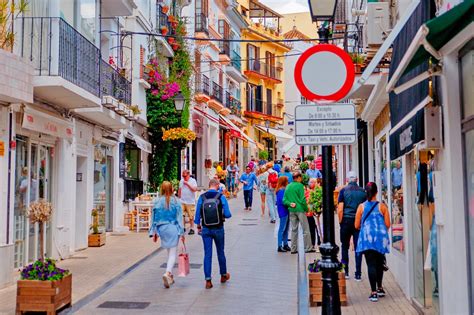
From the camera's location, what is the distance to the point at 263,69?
55.8 meters

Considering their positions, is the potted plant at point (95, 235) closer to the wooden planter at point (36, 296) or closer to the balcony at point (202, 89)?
the wooden planter at point (36, 296)

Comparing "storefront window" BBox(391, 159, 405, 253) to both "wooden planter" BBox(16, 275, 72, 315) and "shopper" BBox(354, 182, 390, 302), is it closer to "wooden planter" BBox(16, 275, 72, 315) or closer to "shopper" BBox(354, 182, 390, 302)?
"shopper" BBox(354, 182, 390, 302)

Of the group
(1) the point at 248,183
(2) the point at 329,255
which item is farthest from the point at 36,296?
(1) the point at 248,183

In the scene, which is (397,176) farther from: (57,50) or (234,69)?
(234,69)

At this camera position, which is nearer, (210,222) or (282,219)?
(210,222)

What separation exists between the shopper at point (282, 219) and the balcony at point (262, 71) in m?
37.9

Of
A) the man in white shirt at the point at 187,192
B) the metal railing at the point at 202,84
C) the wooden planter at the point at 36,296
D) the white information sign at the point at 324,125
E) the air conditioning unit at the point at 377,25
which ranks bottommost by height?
the wooden planter at the point at 36,296

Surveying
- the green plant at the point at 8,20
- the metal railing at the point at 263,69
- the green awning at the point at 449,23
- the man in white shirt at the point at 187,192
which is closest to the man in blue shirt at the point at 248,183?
the man in white shirt at the point at 187,192

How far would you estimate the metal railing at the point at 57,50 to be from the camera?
11750mm

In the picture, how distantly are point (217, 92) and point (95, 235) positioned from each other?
76.9 ft

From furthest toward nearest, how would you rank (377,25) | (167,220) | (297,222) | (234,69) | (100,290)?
(234,69)
(297,222)
(167,220)
(377,25)
(100,290)

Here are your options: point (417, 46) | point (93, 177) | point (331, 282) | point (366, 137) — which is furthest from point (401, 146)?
point (93, 177)

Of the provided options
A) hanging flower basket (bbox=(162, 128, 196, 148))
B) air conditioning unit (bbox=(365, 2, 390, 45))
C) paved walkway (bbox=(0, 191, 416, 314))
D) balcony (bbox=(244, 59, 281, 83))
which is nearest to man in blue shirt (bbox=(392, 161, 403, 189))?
paved walkway (bbox=(0, 191, 416, 314))

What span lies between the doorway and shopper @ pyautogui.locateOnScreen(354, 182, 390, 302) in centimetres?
866
